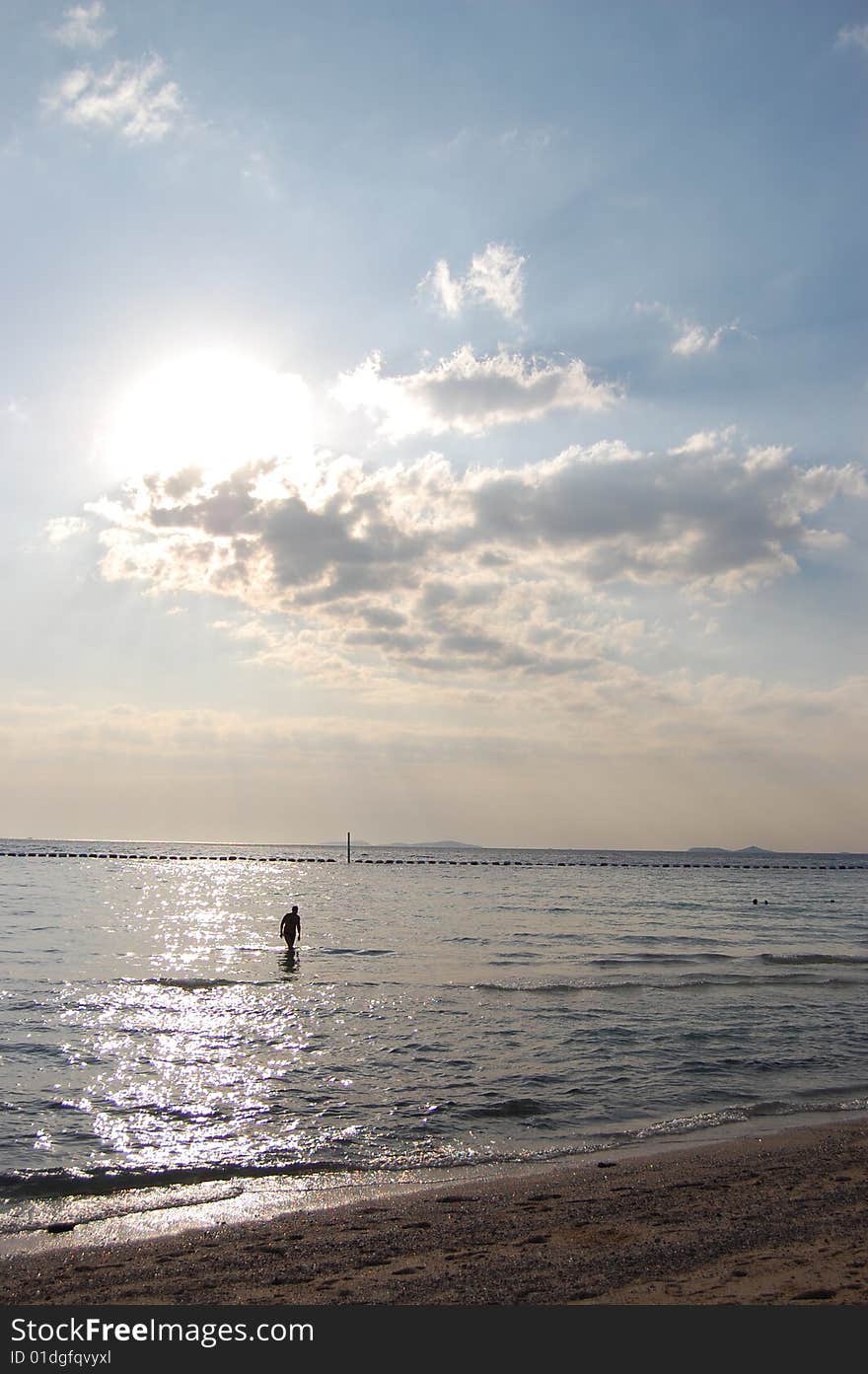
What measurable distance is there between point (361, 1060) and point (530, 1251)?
9.44 metres

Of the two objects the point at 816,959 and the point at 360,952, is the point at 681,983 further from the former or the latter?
the point at 360,952

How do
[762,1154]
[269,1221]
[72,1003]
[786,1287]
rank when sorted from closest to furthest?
[786,1287] < [269,1221] < [762,1154] < [72,1003]

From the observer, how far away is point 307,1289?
6.90m

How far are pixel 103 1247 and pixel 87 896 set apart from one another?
59450mm

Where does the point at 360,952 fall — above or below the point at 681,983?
below

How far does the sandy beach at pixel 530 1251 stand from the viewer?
6.70 meters

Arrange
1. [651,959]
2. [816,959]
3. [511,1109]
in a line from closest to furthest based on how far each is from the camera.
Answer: [511,1109] → [651,959] → [816,959]

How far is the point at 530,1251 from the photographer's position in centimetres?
762

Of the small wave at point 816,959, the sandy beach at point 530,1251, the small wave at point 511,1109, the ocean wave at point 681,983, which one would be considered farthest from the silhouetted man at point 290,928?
the sandy beach at point 530,1251

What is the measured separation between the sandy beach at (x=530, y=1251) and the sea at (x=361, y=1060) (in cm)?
110

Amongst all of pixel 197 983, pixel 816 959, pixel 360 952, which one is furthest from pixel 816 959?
pixel 197 983

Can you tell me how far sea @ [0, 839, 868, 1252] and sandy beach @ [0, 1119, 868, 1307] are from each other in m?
1.10

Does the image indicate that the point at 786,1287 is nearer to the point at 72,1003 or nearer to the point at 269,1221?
the point at 269,1221

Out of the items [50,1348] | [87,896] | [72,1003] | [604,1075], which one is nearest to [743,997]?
[604,1075]
